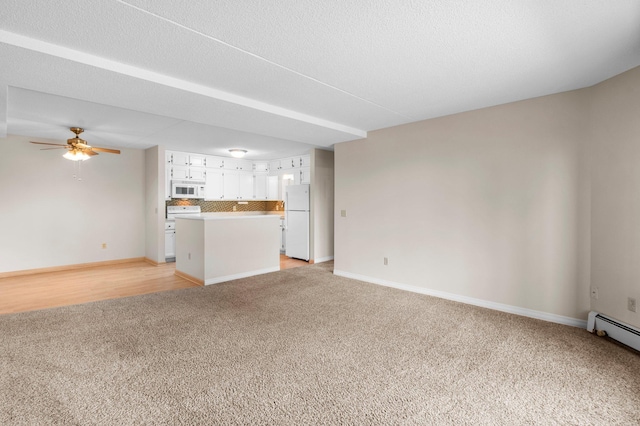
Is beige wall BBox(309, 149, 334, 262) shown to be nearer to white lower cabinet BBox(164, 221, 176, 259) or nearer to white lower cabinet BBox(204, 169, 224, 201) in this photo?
white lower cabinet BBox(204, 169, 224, 201)

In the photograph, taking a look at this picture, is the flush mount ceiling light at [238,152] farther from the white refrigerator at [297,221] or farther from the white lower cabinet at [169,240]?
the white lower cabinet at [169,240]

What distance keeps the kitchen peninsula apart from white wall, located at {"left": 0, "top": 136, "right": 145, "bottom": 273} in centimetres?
206

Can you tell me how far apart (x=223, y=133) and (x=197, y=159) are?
89.7 inches

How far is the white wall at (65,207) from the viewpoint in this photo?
536 cm

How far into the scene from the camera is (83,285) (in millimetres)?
4793

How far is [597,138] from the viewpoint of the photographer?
9.63 ft

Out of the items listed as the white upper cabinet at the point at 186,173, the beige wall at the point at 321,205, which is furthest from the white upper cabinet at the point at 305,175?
the white upper cabinet at the point at 186,173

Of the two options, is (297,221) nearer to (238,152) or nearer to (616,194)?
(238,152)

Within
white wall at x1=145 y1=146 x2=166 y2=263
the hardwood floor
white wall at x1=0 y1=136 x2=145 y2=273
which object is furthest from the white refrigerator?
white wall at x1=0 y1=136 x2=145 y2=273

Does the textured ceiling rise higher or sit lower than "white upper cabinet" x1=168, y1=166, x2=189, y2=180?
higher

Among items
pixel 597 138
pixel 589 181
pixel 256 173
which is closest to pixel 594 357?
pixel 589 181

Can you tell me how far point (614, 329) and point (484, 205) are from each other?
1629 millimetres

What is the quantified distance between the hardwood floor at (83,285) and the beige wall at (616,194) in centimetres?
467

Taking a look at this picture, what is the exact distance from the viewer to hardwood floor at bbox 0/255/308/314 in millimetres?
4016
